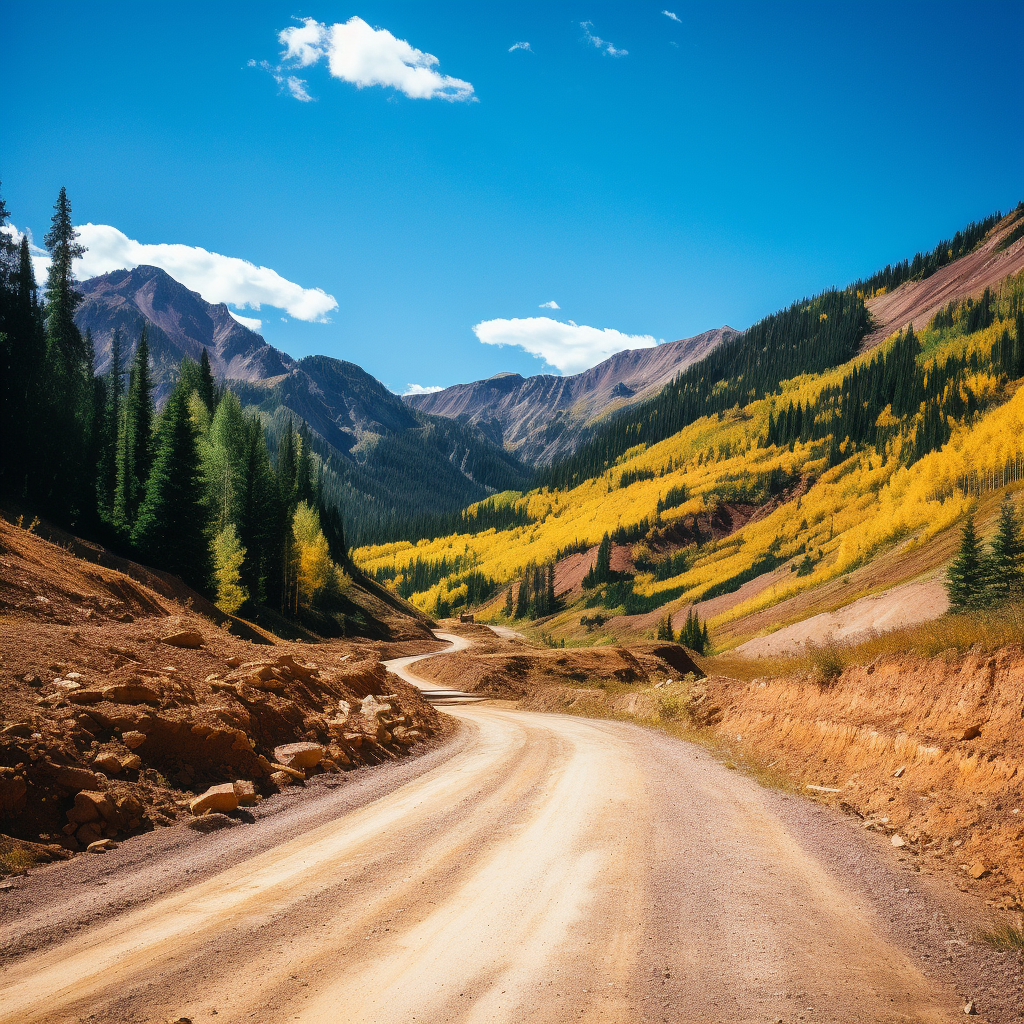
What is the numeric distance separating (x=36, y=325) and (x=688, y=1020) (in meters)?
53.3

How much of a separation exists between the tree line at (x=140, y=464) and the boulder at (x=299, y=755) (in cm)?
2941

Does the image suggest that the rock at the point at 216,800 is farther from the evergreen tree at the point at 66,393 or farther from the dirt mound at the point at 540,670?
the evergreen tree at the point at 66,393

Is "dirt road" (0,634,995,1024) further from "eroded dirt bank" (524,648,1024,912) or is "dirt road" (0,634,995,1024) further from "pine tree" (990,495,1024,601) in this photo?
"pine tree" (990,495,1024,601)

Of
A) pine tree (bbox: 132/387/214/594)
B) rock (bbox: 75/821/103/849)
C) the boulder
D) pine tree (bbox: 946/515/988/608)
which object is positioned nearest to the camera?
rock (bbox: 75/821/103/849)

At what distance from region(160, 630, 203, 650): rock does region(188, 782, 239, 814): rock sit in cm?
545

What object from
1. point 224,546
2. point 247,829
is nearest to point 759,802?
point 247,829

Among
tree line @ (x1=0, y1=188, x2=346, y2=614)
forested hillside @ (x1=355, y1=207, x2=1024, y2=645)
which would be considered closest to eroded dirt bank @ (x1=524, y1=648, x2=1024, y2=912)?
tree line @ (x1=0, y1=188, x2=346, y2=614)

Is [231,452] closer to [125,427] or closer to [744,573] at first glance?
[125,427]

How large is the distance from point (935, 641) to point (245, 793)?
567 inches

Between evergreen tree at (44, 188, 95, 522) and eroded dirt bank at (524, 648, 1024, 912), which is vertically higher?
evergreen tree at (44, 188, 95, 522)

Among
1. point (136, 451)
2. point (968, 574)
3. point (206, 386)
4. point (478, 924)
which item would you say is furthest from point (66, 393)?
point (968, 574)

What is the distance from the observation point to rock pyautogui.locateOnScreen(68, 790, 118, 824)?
24.9 feet

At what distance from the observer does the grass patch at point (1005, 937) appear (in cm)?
585

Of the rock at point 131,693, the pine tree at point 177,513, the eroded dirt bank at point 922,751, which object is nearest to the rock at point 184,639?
the rock at point 131,693
